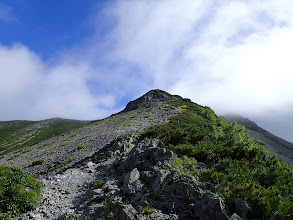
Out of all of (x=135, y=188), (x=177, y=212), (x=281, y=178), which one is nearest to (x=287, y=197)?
(x=281, y=178)

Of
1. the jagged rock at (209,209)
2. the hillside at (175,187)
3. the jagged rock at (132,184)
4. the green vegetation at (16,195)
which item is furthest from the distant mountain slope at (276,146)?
the green vegetation at (16,195)

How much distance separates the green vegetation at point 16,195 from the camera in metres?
12.0

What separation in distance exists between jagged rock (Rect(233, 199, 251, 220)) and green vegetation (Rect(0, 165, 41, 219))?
13.2 meters

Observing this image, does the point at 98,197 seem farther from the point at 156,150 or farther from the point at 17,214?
the point at 156,150

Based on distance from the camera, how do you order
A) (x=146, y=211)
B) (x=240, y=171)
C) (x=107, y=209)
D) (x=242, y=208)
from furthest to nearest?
(x=240, y=171), (x=107, y=209), (x=146, y=211), (x=242, y=208)

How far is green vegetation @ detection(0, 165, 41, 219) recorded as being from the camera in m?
12.0

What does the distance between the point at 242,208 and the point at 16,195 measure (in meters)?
14.5

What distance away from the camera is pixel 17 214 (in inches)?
472

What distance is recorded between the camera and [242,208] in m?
10.2

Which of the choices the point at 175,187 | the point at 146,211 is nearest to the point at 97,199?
the point at 146,211

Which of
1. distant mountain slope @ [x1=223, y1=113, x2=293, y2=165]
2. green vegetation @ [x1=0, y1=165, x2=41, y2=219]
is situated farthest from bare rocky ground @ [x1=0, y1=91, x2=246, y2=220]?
distant mountain slope @ [x1=223, y1=113, x2=293, y2=165]

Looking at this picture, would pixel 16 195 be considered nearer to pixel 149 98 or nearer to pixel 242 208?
pixel 242 208

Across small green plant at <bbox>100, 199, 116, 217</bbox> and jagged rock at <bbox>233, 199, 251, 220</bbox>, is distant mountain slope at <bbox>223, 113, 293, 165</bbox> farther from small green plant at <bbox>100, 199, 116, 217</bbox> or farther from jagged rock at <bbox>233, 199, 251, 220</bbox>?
small green plant at <bbox>100, 199, 116, 217</bbox>

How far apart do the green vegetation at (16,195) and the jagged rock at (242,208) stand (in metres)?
13.2
